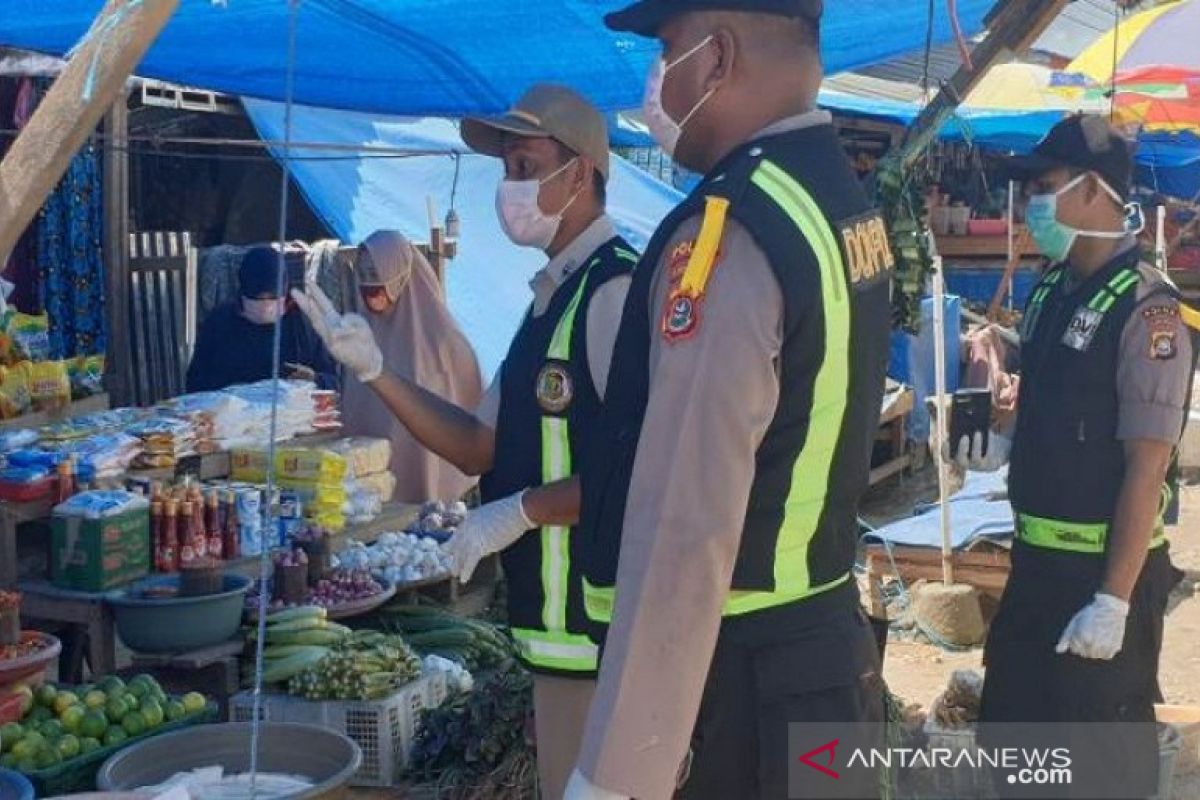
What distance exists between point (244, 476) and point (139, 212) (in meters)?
4.28

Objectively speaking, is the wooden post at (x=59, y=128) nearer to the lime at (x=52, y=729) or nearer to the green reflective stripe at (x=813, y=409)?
the green reflective stripe at (x=813, y=409)

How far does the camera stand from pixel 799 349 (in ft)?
7.07

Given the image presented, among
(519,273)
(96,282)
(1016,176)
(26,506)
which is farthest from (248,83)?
(519,273)

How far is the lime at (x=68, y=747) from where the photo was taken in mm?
4363

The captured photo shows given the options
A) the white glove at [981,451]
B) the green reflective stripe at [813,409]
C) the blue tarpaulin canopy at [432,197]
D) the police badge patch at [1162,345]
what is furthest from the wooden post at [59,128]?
the blue tarpaulin canopy at [432,197]

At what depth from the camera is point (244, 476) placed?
6.28 metres

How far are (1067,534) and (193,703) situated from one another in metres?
2.73

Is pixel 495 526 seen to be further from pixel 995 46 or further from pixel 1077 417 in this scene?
pixel 995 46

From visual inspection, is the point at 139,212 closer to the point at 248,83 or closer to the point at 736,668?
the point at 248,83

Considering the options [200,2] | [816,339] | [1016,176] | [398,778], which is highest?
[200,2]

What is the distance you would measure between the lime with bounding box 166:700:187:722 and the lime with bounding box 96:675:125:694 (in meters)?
0.16

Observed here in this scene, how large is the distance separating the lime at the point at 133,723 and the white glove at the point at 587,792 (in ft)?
9.44

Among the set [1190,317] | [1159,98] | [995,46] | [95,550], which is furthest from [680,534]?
[1159,98]

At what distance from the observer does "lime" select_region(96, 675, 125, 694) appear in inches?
186
